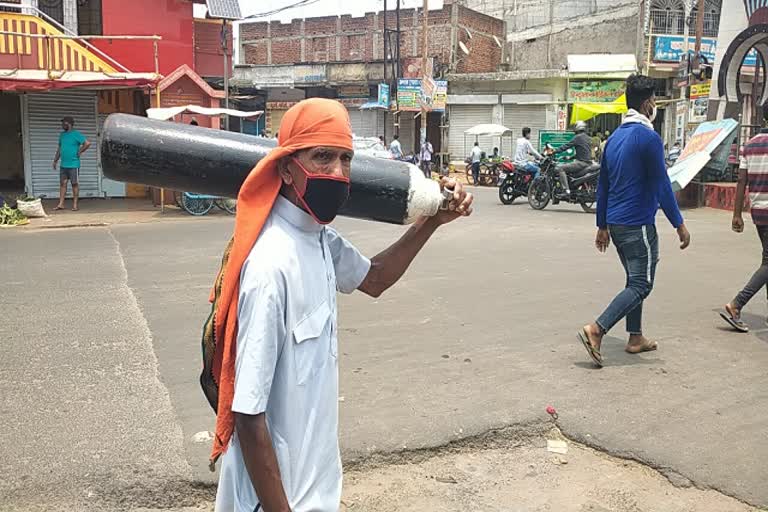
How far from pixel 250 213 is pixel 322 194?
0.17 m

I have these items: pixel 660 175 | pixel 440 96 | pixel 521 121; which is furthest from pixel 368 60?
pixel 660 175

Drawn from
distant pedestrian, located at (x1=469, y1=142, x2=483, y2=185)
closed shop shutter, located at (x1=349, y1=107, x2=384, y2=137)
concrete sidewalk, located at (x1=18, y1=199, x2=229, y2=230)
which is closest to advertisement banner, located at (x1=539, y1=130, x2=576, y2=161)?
distant pedestrian, located at (x1=469, y1=142, x2=483, y2=185)

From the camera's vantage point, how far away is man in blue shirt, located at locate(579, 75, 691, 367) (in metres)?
4.71

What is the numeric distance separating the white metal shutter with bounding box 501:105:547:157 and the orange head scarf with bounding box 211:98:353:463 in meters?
29.3

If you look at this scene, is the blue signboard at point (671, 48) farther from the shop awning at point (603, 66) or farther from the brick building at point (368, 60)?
the brick building at point (368, 60)

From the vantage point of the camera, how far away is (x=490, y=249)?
949 centimetres

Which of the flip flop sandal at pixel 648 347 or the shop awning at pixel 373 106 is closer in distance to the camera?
the flip flop sandal at pixel 648 347

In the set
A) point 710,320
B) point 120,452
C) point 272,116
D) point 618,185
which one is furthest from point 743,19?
point 272,116

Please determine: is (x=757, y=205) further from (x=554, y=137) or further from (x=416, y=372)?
(x=554, y=137)

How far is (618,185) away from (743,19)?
43.3 ft

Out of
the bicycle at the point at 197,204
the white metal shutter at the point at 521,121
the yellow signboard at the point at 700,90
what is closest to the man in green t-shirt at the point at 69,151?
the bicycle at the point at 197,204

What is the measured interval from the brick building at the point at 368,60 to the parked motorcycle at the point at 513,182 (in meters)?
15.6

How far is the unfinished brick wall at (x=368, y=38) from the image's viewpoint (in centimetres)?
3409

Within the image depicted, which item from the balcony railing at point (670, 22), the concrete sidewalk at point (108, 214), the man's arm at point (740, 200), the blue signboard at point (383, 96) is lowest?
the concrete sidewalk at point (108, 214)
